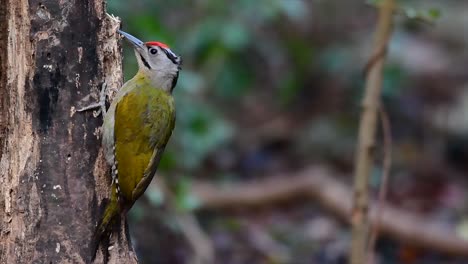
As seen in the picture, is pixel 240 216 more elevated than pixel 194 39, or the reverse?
pixel 194 39

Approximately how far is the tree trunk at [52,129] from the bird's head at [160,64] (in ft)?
2.47

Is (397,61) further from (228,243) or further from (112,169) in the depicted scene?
(112,169)

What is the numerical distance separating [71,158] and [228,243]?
199 inches

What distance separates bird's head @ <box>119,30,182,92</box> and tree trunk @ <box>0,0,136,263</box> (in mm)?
752

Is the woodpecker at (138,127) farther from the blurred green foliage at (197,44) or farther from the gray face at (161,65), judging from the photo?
the blurred green foliage at (197,44)

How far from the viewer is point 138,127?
5105 millimetres

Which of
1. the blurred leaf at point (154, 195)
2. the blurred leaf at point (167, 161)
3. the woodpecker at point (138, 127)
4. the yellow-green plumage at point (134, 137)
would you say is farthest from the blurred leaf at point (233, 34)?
the yellow-green plumage at point (134, 137)

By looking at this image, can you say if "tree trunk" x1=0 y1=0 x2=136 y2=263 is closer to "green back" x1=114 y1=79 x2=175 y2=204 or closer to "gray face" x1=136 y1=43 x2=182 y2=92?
"green back" x1=114 y1=79 x2=175 y2=204

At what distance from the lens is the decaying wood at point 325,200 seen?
9.20 meters

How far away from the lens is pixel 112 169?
15.5 feet

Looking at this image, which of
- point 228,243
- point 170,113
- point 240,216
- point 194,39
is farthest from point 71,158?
point 240,216

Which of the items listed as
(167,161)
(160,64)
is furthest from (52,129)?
(167,161)

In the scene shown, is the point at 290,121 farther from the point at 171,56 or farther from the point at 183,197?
the point at 171,56

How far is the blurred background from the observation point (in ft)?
25.9
